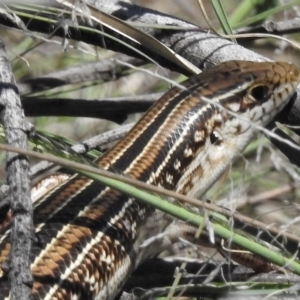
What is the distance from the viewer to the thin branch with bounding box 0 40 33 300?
1.84 metres

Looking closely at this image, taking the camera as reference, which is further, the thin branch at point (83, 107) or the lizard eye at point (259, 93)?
the thin branch at point (83, 107)

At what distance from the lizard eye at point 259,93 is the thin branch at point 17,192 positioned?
1048 mm

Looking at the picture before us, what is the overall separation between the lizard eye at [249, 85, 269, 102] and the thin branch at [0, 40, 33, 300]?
3.44 feet

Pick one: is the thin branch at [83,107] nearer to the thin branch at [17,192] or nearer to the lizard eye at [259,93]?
the lizard eye at [259,93]

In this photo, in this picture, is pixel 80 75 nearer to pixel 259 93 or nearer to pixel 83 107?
pixel 83 107

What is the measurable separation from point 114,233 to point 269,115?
0.77m

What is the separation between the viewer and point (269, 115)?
291cm

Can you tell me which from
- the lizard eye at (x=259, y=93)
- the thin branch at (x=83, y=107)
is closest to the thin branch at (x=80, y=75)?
the thin branch at (x=83, y=107)

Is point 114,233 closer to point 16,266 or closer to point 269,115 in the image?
point 16,266

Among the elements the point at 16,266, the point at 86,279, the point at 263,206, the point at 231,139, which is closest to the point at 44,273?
the point at 86,279

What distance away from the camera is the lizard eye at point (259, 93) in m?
2.98

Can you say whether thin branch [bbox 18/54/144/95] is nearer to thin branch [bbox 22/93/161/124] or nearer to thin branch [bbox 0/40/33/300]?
thin branch [bbox 22/93/161/124]

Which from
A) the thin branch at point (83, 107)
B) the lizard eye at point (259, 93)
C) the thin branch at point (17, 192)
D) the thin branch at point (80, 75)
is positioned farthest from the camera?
the thin branch at point (80, 75)

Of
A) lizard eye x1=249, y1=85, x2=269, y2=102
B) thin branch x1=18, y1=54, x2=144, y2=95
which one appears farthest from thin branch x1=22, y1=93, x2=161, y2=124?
lizard eye x1=249, y1=85, x2=269, y2=102
